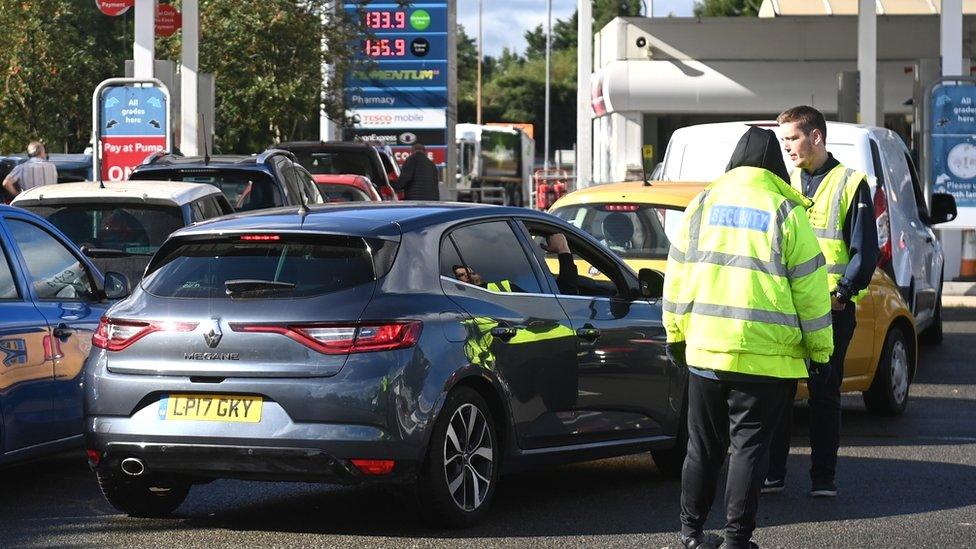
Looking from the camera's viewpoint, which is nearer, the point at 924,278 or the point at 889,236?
the point at 889,236

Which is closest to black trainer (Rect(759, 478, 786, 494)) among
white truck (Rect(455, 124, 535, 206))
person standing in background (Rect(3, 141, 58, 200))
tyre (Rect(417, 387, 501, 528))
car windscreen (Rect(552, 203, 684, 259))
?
tyre (Rect(417, 387, 501, 528))

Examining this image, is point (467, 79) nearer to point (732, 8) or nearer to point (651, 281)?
point (732, 8)

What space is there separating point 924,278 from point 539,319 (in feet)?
26.8

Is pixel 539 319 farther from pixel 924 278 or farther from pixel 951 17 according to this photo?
pixel 951 17

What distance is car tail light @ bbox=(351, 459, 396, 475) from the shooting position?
7539 mm

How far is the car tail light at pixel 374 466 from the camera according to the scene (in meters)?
7.54

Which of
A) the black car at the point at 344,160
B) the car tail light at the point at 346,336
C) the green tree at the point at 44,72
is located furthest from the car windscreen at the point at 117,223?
the green tree at the point at 44,72

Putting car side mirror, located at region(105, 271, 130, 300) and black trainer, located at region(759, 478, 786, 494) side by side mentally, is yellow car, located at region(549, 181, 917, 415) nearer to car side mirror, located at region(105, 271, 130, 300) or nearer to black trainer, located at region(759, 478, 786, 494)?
black trainer, located at region(759, 478, 786, 494)

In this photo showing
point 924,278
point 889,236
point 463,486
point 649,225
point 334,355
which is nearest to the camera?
point 334,355

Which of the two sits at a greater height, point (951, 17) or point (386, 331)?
point (951, 17)

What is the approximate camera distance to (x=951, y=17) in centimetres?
2503

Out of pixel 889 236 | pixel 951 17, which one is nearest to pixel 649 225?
pixel 889 236

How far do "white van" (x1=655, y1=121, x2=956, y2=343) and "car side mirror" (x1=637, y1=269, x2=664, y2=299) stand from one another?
503 centimetres

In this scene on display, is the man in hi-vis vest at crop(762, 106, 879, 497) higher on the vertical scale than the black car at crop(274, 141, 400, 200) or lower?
lower
